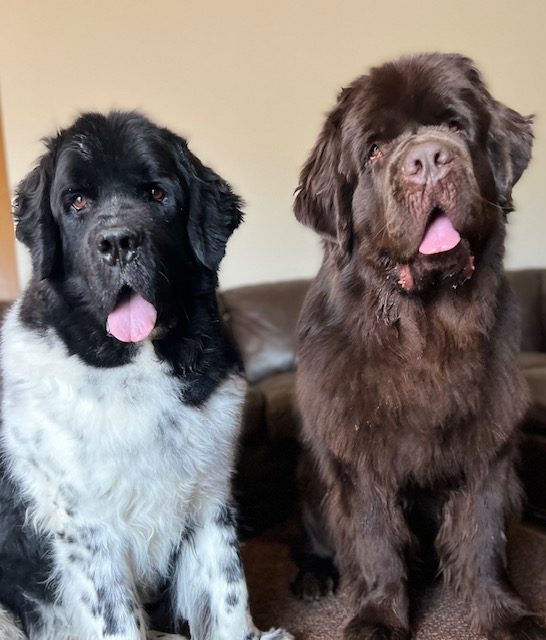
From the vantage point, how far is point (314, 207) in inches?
67.6

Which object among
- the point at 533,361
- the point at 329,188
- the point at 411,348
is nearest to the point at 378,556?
the point at 411,348

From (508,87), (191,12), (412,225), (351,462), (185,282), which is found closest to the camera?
(412,225)

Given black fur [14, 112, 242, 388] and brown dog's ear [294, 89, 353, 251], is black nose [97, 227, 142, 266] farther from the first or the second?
brown dog's ear [294, 89, 353, 251]

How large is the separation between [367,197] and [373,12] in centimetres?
257

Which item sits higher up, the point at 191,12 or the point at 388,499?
the point at 191,12

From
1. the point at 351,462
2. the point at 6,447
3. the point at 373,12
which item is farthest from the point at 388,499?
the point at 373,12

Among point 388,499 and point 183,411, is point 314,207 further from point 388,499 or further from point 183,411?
point 388,499

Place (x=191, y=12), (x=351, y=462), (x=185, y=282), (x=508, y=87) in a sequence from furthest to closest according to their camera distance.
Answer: (x=508, y=87) → (x=191, y=12) → (x=351, y=462) → (x=185, y=282)

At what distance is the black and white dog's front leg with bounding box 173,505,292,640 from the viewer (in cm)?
167

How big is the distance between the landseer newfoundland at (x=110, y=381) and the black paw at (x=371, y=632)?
262 mm

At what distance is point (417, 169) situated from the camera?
1.41 meters

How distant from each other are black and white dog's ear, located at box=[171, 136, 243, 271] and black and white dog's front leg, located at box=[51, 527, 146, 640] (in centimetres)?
64

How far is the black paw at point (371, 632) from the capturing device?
168cm

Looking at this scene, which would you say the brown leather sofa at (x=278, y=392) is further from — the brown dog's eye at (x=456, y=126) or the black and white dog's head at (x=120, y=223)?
the brown dog's eye at (x=456, y=126)
